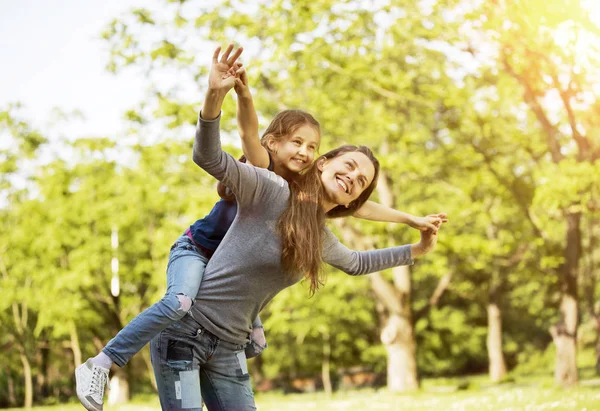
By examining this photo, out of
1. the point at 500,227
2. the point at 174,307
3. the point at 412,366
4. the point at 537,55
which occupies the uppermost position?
the point at 537,55

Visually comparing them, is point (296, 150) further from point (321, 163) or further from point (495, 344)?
point (495, 344)

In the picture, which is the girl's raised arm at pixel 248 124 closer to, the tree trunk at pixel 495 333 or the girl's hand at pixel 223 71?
the girl's hand at pixel 223 71

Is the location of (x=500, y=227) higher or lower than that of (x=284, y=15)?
lower

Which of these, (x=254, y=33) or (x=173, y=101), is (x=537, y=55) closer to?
(x=254, y=33)

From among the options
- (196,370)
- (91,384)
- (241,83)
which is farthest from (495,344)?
(241,83)

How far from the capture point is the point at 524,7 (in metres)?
12.9

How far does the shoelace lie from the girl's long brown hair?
0.99m

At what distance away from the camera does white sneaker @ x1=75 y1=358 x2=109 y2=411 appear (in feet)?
10.7

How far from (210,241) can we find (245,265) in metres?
0.48

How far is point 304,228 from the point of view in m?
3.40

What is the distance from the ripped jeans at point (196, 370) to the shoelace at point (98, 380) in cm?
29

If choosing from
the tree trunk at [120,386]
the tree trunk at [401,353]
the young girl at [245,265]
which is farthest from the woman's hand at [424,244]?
the tree trunk at [120,386]

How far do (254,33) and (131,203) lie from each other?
43.8ft

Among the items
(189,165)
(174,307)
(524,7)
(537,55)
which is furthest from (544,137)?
(174,307)
